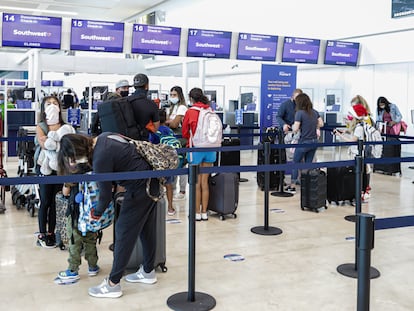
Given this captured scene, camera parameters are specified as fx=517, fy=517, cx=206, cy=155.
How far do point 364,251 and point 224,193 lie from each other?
3.70 m

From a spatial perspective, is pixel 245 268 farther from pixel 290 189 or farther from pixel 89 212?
pixel 290 189

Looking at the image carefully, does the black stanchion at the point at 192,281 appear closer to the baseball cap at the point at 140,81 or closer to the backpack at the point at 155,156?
the backpack at the point at 155,156

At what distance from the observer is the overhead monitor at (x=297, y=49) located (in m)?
11.3

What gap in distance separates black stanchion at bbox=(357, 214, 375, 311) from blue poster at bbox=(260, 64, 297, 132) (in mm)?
7025

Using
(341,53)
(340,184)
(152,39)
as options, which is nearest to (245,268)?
(340,184)

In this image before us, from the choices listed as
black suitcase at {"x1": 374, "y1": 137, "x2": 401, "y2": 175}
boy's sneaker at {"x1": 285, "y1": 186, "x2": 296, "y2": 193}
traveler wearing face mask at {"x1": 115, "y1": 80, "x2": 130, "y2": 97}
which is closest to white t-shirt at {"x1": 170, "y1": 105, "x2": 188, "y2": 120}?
traveler wearing face mask at {"x1": 115, "y1": 80, "x2": 130, "y2": 97}

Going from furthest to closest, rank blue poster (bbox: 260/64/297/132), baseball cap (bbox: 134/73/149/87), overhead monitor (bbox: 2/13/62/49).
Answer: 1. blue poster (bbox: 260/64/297/132)
2. overhead monitor (bbox: 2/13/62/49)
3. baseball cap (bbox: 134/73/149/87)

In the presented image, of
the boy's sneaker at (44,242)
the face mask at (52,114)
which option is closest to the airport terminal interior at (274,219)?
the boy's sneaker at (44,242)

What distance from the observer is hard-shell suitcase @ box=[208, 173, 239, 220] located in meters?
5.98

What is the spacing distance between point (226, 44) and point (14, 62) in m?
12.8

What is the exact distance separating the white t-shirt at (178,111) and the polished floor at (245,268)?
1205mm

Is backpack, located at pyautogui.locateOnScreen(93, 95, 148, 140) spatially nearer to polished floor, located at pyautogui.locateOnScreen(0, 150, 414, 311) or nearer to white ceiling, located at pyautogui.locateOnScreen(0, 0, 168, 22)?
polished floor, located at pyautogui.locateOnScreen(0, 150, 414, 311)

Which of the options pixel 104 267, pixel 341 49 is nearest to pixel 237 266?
pixel 104 267

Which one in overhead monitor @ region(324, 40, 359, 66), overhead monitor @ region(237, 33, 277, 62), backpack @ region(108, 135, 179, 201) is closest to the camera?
backpack @ region(108, 135, 179, 201)
